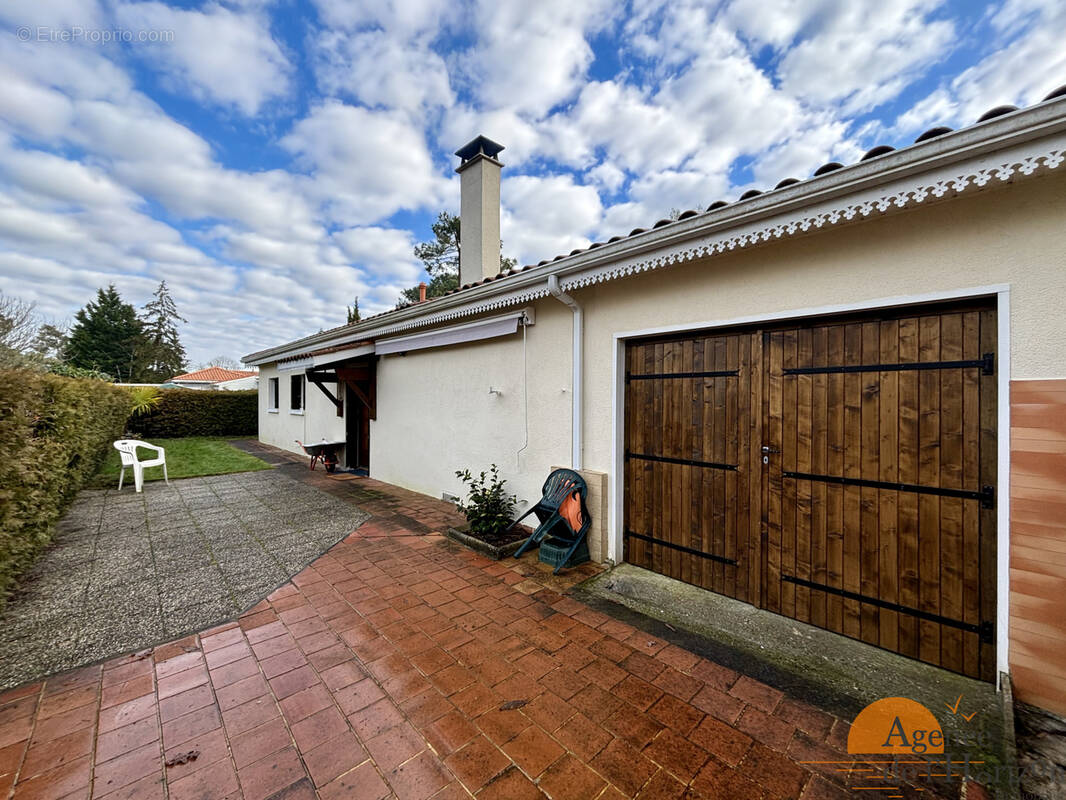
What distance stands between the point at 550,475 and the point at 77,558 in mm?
5730

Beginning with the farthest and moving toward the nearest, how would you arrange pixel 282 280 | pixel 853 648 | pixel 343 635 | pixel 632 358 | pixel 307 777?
pixel 282 280, pixel 632 358, pixel 343 635, pixel 853 648, pixel 307 777

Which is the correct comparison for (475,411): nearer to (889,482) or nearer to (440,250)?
(889,482)

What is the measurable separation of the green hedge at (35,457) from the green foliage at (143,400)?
8242 millimetres

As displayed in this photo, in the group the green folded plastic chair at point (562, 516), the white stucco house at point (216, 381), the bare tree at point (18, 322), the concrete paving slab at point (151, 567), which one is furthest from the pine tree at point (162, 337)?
the green folded plastic chair at point (562, 516)

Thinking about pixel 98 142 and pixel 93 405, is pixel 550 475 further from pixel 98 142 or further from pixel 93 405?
pixel 93 405

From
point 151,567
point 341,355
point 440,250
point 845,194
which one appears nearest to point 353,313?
point 440,250

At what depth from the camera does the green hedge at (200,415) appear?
15961mm

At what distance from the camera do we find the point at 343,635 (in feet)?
10.5

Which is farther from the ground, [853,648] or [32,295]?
[32,295]

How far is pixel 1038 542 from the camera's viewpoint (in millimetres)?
2328

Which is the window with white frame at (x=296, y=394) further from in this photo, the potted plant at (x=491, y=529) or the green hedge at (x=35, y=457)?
the potted plant at (x=491, y=529)

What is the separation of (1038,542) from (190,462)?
15503mm

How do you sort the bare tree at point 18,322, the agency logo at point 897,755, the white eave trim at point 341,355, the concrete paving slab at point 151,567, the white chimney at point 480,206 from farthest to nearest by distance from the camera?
the bare tree at point 18,322 < the white eave trim at point 341,355 < the white chimney at point 480,206 < the concrete paving slab at point 151,567 < the agency logo at point 897,755

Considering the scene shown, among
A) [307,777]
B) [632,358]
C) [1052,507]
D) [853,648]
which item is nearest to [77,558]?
[307,777]
